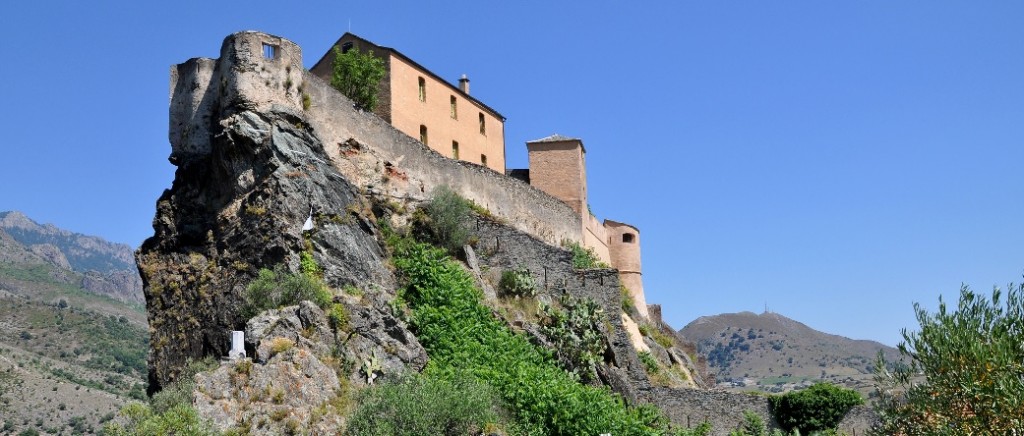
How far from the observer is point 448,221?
34.2 metres

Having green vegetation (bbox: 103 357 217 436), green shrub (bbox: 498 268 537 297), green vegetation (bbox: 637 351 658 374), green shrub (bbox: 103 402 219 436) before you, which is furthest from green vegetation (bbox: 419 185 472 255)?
green shrub (bbox: 103 402 219 436)

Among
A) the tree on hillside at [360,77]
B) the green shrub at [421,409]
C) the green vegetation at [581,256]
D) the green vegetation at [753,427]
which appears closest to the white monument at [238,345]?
the green shrub at [421,409]

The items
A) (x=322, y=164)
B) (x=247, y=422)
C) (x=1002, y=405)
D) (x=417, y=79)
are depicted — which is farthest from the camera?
(x=417, y=79)

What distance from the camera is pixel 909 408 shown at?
24.5m

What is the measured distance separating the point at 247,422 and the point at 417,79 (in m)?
19.2

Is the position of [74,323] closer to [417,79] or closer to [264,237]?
[417,79]

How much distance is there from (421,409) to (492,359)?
6.03 meters

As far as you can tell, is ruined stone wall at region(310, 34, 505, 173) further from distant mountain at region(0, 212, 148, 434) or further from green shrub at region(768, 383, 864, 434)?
distant mountain at region(0, 212, 148, 434)

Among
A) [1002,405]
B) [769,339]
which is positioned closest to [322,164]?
[1002,405]

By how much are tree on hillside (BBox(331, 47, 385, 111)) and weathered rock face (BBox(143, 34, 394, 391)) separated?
5.94 metres

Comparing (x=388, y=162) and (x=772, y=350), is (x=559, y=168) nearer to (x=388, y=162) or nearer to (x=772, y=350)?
(x=388, y=162)

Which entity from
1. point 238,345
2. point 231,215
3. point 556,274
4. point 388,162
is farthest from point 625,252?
point 238,345

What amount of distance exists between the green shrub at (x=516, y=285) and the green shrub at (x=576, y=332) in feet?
2.39

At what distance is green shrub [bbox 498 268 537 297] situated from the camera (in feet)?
115
